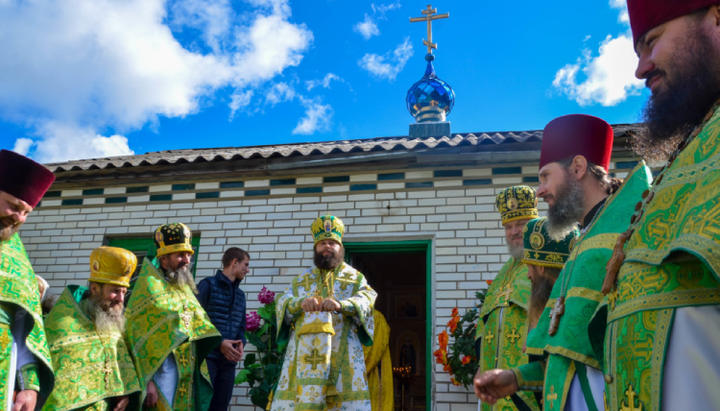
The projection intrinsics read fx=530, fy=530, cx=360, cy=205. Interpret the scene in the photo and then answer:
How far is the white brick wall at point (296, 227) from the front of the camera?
22.1ft

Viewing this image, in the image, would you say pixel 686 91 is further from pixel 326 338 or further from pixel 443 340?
pixel 443 340

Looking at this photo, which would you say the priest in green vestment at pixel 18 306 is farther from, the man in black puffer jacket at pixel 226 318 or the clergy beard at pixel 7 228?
the man in black puffer jacket at pixel 226 318

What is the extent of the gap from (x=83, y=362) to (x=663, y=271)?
4162 mm

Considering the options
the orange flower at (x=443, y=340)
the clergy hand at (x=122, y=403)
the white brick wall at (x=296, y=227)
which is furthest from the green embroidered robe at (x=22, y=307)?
the orange flower at (x=443, y=340)

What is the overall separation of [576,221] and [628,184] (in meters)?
0.53

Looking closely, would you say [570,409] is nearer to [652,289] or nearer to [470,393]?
[652,289]

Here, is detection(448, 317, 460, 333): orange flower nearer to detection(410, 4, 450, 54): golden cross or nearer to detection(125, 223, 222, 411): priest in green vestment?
detection(125, 223, 222, 411): priest in green vestment

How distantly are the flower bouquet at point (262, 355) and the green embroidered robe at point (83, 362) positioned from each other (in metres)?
2.04

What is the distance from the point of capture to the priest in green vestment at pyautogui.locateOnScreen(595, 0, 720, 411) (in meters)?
1.21

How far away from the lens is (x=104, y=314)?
175 inches

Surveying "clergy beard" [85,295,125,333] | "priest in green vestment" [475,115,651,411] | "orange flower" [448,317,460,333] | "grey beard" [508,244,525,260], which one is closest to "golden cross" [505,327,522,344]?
"grey beard" [508,244,525,260]

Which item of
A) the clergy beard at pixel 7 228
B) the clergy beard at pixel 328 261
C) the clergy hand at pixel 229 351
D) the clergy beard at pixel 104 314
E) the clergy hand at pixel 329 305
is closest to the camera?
the clergy beard at pixel 7 228

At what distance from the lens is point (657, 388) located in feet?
4.16

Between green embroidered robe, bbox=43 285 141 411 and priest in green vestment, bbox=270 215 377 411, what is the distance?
141 cm
